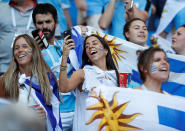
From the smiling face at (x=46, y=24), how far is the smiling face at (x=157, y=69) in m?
1.52

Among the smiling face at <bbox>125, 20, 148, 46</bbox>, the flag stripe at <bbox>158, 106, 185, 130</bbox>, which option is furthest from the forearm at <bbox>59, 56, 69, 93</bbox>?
the smiling face at <bbox>125, 20, 148, 46</bbox>

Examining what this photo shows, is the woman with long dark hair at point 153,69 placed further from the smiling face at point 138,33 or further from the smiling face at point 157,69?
the smiling face at point 138,33

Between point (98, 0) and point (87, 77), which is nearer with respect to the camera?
point (87, 77)

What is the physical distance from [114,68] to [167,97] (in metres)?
0.87

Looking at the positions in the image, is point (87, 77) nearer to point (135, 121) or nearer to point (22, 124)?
point (135, 121)

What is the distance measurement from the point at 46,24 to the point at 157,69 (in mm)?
1738

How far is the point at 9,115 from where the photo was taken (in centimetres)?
64

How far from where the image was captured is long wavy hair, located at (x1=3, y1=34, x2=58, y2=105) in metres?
2.89

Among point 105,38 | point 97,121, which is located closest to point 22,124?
point 97,121

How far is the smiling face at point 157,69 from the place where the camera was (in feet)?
8.18

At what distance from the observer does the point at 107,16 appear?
436cm

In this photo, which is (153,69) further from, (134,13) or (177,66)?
(134,13)

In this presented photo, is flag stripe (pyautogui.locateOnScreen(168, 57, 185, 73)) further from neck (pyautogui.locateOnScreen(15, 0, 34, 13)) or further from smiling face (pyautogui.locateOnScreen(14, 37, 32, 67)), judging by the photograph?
neck (pyautogui.locateOnScreen(15, 0, 34, 13))

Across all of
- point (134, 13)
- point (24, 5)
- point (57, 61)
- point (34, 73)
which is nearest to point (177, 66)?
point (134, 13)
